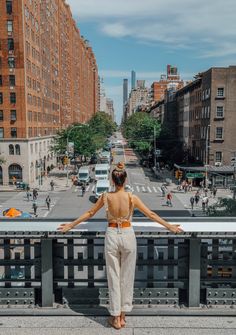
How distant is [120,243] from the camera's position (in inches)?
212

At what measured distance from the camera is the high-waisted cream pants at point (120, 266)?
539 centimetres

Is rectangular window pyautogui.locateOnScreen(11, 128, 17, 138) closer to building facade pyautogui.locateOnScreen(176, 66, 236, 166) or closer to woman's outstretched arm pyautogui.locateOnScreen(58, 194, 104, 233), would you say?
building facade pyautogui.locateOnScreen(176, 66, 236, 166)

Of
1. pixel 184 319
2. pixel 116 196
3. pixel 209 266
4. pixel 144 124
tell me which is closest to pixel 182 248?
pixel 209 266

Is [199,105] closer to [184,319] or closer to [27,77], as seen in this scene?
[27,77]

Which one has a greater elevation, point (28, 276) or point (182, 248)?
point (182, 248)

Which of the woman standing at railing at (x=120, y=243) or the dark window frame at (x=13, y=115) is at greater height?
the dark window frame at (x=13, y=115)

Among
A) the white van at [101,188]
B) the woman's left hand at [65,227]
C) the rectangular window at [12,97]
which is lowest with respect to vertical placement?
the white van at [101,188]

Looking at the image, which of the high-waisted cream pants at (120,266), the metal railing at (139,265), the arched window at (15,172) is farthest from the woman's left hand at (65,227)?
the arched window at (15,172)

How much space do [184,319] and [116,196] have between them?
80.3 inches

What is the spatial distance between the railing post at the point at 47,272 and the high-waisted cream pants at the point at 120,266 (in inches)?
37.5

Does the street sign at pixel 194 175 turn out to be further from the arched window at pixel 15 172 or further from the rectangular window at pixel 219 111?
the arched window at pixel 15 172

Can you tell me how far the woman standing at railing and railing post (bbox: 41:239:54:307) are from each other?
1.72ft

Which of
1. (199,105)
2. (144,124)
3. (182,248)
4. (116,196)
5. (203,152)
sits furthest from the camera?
(144,124)

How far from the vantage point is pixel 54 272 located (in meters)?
6.08
